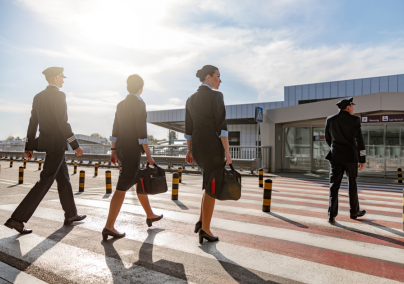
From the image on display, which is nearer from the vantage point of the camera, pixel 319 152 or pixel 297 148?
pixel 319 152

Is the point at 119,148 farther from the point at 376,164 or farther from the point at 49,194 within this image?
the point at 376,164

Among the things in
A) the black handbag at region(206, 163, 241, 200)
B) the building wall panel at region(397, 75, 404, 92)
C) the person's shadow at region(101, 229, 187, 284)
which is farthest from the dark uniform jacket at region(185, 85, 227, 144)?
the building wall panel at region(397, 75, 404, 92)

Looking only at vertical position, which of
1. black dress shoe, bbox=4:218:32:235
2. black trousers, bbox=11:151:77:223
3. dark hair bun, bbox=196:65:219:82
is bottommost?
black dress shoe, bbox=4:218:32:235

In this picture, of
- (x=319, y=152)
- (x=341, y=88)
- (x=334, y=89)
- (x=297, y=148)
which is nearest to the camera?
(x=319, y=152)

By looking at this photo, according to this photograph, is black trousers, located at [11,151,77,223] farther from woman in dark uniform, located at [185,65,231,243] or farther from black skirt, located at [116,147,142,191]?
woman in dark uniform, located at [185,65,231,243]

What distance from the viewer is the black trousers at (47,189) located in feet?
13.5

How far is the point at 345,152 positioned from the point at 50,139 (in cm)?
428

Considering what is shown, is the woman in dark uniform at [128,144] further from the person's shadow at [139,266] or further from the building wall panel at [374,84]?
the building wall panel at [374,84]

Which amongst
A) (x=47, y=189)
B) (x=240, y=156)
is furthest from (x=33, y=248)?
(x=240, y=156)

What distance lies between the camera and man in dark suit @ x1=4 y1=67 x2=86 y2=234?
4219mm

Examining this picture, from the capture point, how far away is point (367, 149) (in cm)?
1549

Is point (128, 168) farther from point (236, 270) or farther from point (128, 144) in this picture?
point (236, 270)

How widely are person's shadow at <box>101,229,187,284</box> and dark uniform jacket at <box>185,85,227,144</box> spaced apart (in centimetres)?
133

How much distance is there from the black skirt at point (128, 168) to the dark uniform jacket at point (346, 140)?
10.1 ft
